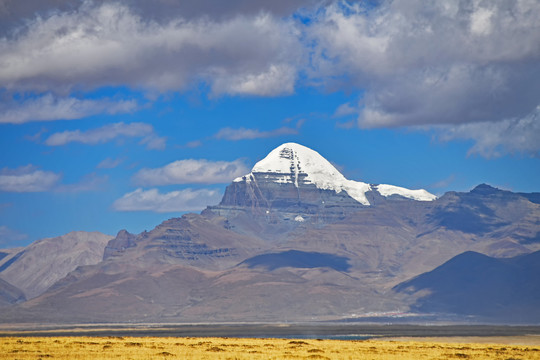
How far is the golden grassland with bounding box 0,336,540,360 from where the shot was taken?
102312 mm

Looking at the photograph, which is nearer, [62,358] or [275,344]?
[62,358]

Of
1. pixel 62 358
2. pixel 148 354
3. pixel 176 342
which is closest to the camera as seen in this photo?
pixel 62 358

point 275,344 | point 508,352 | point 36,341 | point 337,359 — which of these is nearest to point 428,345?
point 508,352

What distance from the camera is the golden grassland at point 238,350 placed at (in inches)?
4028

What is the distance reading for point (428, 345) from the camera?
5226 inches

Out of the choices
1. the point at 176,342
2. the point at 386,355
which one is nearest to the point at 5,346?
the point at 176,342

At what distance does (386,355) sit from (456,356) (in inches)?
396

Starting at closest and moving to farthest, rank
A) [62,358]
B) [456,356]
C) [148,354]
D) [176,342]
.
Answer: [62,358], [148,354], [456,356], [176,342]

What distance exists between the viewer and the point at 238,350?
113 meters

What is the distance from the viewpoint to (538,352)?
122250mm

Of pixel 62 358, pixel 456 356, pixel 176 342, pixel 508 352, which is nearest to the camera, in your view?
pixel 62 358

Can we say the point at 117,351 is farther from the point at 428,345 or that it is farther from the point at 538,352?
the point at 538,352

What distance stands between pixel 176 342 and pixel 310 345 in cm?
2111

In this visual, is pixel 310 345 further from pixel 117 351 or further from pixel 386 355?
pixel 117 351
